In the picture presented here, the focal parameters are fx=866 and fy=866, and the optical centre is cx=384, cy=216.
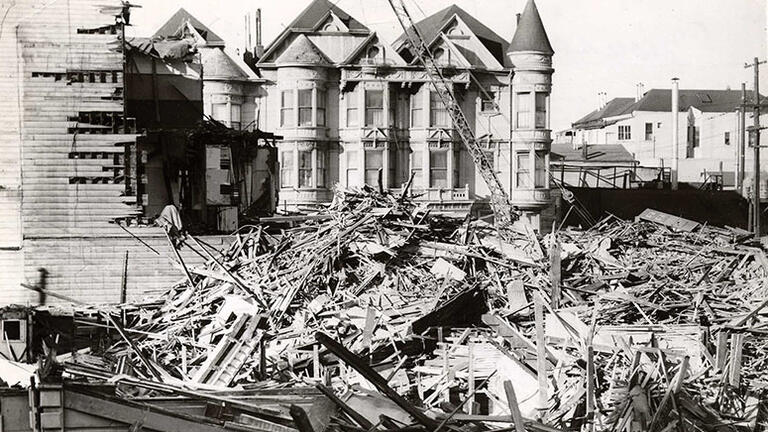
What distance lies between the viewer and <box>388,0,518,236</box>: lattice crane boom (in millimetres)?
39000

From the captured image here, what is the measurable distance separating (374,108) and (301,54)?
418 cm

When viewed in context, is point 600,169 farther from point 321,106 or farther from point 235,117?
point 235,117

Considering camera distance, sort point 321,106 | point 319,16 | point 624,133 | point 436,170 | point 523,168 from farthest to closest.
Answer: point 624,133 → point 319,16 → point 523,168 → point 436,170 → point 321,106

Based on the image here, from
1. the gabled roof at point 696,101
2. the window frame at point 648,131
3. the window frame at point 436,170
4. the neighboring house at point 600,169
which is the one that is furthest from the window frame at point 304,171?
the window frame at point 648,131

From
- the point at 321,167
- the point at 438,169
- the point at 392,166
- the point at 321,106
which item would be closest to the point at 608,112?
the point at 438,169

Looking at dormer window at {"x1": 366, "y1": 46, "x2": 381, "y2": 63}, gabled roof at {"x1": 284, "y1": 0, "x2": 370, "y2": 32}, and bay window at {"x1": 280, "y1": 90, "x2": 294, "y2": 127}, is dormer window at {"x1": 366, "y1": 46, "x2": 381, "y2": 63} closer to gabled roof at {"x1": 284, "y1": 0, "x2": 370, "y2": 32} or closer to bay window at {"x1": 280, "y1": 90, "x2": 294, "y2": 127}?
gabled roof at {"x1": 284, "y1": 0, "x2": 370, "y2": 32}

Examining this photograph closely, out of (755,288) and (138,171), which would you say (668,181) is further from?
(138,171)

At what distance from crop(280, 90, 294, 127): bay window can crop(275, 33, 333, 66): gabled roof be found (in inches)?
56.6

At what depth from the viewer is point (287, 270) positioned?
64.0 ft

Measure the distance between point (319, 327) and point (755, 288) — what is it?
9.49 m

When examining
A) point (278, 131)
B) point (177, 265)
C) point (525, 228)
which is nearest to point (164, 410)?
point (177, 265)

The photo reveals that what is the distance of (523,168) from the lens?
41.2m

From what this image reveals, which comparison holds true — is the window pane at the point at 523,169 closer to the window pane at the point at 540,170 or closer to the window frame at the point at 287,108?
the window pane at the point at 540,170

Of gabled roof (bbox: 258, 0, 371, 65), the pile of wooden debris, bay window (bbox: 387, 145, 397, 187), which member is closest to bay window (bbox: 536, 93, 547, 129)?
bay window (bbox: 387, 145, 397, 187)
